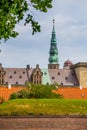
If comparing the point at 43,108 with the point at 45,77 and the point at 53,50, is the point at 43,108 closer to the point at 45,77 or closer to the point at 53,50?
the point at 45,77

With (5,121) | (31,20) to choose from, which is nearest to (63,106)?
(5,121)

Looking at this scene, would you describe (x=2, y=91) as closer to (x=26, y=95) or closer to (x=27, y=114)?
(x=26, y=95)

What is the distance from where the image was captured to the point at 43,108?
40250 mm

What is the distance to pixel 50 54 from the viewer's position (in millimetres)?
149625

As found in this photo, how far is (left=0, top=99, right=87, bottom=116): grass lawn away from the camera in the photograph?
1527 inches

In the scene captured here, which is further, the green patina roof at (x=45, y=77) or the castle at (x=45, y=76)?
the green patina roof at (x=45, y=77)

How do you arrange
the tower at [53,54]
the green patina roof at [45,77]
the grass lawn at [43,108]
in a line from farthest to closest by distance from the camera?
the tower at [53,54]
the green patina roof at [45,77]
the grass lawn at [43,108]

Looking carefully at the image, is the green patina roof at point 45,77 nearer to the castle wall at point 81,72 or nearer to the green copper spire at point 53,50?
the castle wall at point 81,72

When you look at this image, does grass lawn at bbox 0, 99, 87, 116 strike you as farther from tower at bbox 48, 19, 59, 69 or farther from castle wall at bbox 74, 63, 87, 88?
tower at bbox 48, 19, 59, 69

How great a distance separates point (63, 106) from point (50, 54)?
108 meters

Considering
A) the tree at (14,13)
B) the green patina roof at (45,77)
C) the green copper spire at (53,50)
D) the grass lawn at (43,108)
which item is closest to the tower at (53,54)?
the green copper spire at (53,50)

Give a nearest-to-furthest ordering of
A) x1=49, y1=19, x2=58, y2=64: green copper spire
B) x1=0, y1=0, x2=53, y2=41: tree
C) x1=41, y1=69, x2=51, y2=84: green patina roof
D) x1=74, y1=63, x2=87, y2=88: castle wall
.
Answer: x1=0, y1=0, x2=53, y2=41: tree → x1=41, y1=69, x2=51, y2=84: green patina roof → x1=74, y1=63, x2=87, y2=88: castle wall → x1=49, y1=19, x2=58, y2=64: green copper spire

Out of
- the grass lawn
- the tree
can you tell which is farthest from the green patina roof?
the tree

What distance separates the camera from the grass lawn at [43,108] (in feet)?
127
